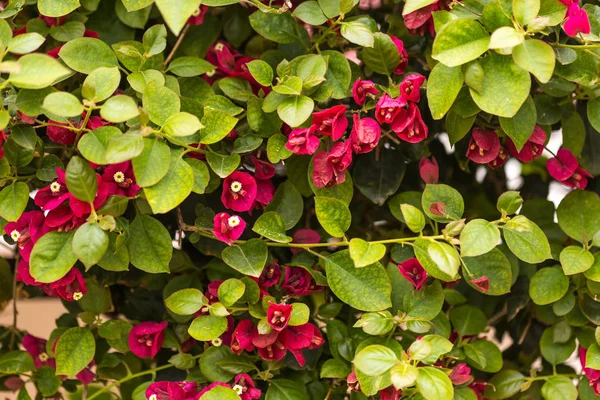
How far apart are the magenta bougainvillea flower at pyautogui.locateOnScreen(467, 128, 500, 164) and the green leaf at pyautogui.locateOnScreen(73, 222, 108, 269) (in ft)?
1.31

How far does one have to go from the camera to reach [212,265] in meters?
0.84

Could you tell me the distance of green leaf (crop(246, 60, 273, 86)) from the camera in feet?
2.39

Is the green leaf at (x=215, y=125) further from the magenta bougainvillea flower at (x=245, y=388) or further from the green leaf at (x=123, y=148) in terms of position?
the magenta bougainvillea flower at (x=245, y=388)

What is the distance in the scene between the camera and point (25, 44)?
62cm

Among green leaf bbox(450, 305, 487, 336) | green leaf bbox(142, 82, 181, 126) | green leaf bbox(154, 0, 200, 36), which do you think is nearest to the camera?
green leaf bbox(154, 0, 200, 36)

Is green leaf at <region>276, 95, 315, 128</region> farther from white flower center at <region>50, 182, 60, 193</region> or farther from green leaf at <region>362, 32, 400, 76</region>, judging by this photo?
white flower center at <region>50, 182, 60, 193</region>

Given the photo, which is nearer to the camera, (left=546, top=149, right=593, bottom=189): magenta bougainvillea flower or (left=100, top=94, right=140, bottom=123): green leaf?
(left=100, top=94, right=140, bottom=123): green leaf

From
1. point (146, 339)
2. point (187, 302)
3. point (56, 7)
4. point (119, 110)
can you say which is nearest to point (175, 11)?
point (119, 110)

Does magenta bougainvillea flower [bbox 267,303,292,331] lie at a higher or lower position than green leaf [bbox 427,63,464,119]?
lower

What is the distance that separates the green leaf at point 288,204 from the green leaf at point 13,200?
0.25 meters

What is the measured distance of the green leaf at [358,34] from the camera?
2.30 feet

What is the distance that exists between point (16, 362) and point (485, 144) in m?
0.61

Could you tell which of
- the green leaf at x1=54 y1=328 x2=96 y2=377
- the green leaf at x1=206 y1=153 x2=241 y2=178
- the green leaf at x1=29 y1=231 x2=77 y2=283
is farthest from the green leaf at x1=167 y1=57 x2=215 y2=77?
the green leaf at x1=54 y1=328 x2=96 y2=377

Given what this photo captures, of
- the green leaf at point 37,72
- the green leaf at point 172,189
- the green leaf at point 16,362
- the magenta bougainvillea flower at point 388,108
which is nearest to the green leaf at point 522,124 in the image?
the magenta bougainvillea flower at point 388,108
